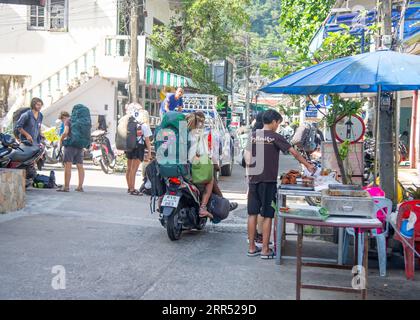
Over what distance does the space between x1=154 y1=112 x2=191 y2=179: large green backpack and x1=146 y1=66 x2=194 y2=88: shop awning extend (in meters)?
14.9

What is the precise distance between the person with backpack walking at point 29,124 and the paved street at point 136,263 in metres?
2.09

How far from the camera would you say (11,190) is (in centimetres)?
891

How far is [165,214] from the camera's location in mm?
7418

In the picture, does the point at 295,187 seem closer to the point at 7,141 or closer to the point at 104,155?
the point at 7,141

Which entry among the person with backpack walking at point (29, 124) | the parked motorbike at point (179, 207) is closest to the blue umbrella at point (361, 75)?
the parked motorbike at point (179, 207)

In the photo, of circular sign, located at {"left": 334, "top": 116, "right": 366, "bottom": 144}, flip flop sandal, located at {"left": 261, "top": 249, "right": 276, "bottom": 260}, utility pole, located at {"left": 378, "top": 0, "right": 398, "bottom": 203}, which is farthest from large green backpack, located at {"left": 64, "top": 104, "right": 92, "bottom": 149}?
utility pole, located at {"left": 378, "top": 0, "right": 398, "bottom": 203}

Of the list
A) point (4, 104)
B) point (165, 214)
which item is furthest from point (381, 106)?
point (4, 104)

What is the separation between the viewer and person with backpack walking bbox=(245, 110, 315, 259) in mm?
6973

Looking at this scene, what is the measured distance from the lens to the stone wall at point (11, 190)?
8.70 metres

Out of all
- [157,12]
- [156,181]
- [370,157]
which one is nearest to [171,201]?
[156,181]

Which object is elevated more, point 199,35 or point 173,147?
point 199,35

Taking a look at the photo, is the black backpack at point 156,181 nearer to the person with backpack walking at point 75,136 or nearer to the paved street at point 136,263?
the paved street at point 136,263

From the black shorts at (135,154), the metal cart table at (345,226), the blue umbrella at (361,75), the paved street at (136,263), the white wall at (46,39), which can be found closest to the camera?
the metal cart table at (345,226)

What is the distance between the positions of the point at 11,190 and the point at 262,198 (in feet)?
13.7
